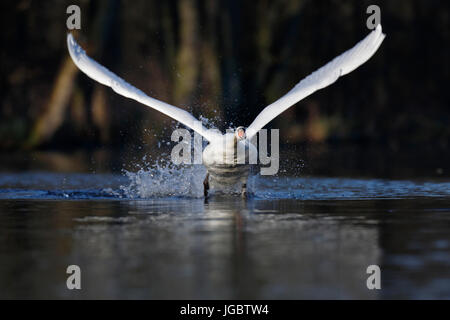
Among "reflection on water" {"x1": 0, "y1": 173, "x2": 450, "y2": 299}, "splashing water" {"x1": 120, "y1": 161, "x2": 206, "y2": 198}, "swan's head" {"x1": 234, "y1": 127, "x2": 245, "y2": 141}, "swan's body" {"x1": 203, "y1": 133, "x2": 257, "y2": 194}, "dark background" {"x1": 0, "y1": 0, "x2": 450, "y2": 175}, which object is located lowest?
"reflection on water" {"x1": 0, "y1": 173, "x2": 450, "y2": 299}

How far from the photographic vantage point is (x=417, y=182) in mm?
20281

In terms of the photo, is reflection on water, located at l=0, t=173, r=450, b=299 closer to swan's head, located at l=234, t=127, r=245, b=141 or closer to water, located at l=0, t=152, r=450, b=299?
water, located at l=0, t=152, r=450, b=299

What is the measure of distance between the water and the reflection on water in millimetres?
13

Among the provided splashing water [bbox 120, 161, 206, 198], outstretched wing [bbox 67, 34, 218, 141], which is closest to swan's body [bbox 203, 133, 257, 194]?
outstretched wing [bbox 67, 34, 218, 141]

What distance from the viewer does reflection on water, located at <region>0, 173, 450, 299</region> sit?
9.37 metres

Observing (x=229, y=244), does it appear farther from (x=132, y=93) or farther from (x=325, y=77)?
(x=132, y=93)

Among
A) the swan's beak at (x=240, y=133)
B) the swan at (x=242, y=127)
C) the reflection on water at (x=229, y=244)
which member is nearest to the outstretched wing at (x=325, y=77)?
the swan at (x=242, y=127)

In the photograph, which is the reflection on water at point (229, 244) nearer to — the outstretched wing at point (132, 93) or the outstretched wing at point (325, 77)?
the outstretched wing at point (132, 93)

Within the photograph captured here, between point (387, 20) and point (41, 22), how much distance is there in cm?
1610

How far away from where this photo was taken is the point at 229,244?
1178 cm

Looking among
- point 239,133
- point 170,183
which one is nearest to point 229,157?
point 239,133

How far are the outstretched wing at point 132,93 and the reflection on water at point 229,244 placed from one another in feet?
3.76

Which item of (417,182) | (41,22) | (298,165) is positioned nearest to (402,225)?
(417,182)

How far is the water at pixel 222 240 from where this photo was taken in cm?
939
